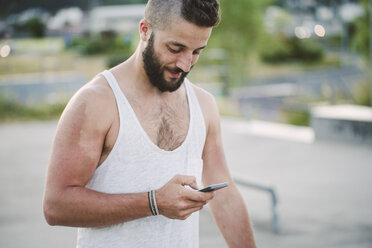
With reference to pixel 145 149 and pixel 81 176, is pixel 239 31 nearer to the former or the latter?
pixel 145 149

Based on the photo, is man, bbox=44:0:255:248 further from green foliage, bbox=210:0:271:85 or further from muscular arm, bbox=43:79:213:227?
green foliage, bbox=210:0:271:85

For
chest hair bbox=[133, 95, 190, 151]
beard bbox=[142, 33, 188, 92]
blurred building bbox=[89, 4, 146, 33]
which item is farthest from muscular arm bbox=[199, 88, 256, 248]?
blurred building bbox=[89, 4, 146, 33]

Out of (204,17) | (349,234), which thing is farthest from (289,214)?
(204,17)

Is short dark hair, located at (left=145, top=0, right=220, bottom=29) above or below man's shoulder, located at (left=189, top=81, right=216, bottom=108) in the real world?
above

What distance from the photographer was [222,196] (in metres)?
2.36

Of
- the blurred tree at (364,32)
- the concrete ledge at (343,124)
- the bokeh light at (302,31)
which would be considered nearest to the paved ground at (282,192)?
the concrete ledge at (343,124)

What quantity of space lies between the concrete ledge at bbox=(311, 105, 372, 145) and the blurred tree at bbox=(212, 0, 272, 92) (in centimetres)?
1194

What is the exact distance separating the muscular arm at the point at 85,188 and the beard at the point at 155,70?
10.9 inches

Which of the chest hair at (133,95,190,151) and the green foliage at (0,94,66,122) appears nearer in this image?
the chest hair at (133,95,190,151)

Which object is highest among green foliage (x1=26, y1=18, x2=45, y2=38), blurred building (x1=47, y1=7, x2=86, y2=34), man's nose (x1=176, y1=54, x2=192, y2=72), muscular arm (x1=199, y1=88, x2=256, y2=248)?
blurred building (x1=47, y1=7, x2=86, y2=34)

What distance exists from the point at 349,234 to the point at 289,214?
89 cm

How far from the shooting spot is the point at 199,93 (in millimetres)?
2385

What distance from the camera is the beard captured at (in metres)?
2.09

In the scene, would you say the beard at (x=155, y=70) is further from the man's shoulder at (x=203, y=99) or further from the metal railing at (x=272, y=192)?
the metal railing at (x=272, y=192)
